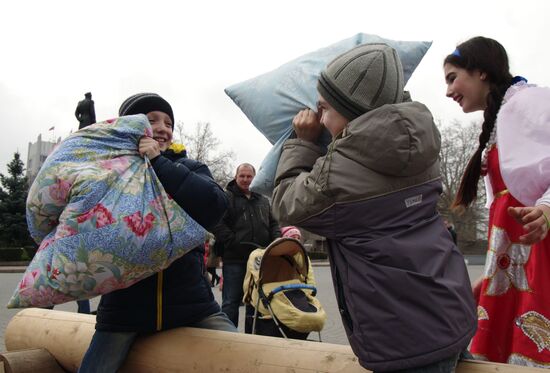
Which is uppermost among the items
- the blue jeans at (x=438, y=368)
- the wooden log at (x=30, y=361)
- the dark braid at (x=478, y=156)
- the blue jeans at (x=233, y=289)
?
the dark braid at (x=478, y=156)

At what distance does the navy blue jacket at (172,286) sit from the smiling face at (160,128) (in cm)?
22

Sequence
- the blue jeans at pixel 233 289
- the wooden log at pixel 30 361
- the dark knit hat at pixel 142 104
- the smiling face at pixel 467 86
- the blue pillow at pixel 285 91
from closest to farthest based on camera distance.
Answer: the blue pillow at pixel 285 91 < the smiling face at pixel 467 86 < the dark knit hat at pixel 142 104 < the wooden log at pixel 30 361 < the blue jeans at pixel 233 289

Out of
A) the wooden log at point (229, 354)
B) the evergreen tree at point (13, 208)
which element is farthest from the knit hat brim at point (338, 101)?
the evergreen tree at point (13, 208)

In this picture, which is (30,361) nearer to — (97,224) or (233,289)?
(97,224)

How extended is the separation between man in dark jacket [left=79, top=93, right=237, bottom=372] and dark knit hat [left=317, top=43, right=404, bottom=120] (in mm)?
959

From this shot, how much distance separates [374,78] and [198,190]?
3.55 ft

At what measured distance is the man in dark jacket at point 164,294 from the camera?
2592mm

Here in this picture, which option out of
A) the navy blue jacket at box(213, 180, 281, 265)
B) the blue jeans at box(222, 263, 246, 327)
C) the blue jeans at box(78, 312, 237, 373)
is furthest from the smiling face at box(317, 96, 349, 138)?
the blue jeans at box(222, 263, 246, 327)

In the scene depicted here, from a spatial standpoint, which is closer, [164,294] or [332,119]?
[332,119]

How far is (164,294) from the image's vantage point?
2660mm

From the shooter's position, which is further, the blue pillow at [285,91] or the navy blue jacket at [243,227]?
the navy blue jacket at [243,227]

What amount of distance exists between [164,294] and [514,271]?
1.56 metres

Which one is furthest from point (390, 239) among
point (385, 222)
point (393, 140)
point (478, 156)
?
point (478, 156)

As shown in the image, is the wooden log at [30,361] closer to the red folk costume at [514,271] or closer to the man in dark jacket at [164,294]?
the man in dark jacket at [164,294]
